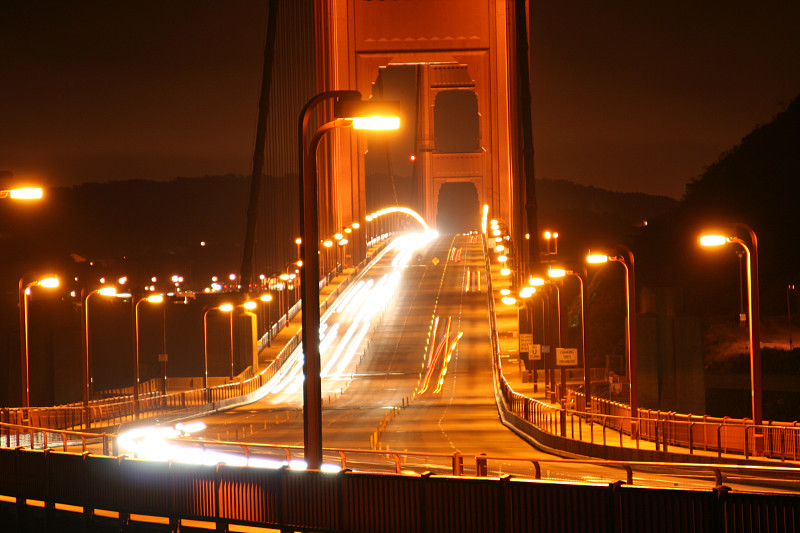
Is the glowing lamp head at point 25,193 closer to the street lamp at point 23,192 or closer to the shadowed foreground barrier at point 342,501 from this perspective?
the street lamp at point 23,192

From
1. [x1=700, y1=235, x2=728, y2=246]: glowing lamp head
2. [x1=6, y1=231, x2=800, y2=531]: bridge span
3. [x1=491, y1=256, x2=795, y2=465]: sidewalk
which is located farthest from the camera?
[x1=491, y1=256, x2=795, y2=465]: sidewalk

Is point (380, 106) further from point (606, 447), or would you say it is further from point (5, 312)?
point (5, 312)

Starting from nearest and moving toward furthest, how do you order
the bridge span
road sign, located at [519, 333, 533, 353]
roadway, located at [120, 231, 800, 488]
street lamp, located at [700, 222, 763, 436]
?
the bridge span → street lamp, located at [700, 222, 763, 436] → roadway, located at [120, 231, 800, 488] → road sign, located at [519, 333, 533, 353]

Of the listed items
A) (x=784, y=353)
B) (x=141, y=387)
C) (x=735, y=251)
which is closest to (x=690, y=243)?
(x=735, y=251)

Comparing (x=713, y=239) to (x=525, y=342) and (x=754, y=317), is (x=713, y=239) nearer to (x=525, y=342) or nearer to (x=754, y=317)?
(x=754, y=317)

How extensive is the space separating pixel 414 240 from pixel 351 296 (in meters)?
70.3

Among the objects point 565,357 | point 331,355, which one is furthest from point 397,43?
point 565,357

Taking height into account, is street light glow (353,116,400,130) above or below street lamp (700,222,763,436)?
above

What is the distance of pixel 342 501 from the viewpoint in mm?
14062

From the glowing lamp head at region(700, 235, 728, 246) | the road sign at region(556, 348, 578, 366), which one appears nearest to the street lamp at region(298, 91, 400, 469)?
the glowing lamp head at region(700, 235, 728, 246)

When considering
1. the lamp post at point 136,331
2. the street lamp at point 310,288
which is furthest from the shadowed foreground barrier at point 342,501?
the lamp post at point 136,331

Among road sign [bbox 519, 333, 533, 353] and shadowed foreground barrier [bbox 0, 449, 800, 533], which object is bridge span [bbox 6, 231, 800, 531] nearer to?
shadowed foreground barrier [bbox 0, 449, 800, 533]

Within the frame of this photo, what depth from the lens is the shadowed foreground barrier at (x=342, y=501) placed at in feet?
38.2

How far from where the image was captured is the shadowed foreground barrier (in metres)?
11.6
